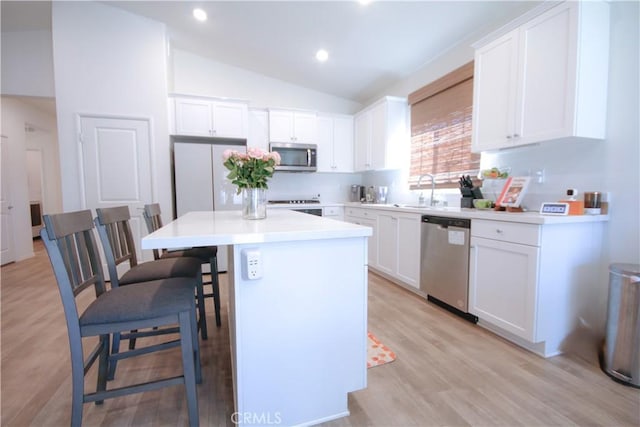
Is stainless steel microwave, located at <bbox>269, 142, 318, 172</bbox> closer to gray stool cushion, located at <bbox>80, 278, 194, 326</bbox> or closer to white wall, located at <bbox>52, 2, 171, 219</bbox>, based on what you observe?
white wall, located at <bbox>52, 2, 171, 219</bbox>

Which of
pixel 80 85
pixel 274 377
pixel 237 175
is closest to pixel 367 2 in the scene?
pixel 237 175

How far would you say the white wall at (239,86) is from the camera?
3.91 m

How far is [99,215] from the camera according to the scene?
1.45 metres

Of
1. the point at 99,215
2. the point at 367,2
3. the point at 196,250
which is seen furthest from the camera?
the point at 367,2

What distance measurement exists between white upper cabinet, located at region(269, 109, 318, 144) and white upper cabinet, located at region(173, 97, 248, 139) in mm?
443

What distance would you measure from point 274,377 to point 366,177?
3978 mm

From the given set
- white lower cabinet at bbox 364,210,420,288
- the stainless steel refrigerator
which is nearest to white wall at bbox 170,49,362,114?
the stainless steel refrigerator

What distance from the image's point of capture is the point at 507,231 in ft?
6.25

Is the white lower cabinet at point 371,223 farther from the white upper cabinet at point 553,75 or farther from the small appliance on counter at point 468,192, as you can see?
the white upper cabinet at point 553,75

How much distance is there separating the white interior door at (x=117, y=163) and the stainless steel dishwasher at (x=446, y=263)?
3289 millimetres

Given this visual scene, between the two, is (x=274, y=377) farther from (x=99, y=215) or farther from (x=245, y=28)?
(x=245, y=28)

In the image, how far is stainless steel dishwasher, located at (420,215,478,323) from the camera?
2.26m

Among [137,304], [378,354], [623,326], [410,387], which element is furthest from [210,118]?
[623,326]

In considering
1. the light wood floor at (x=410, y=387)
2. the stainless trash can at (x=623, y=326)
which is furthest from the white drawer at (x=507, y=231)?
the light wood floor at (x=410, y=387)
